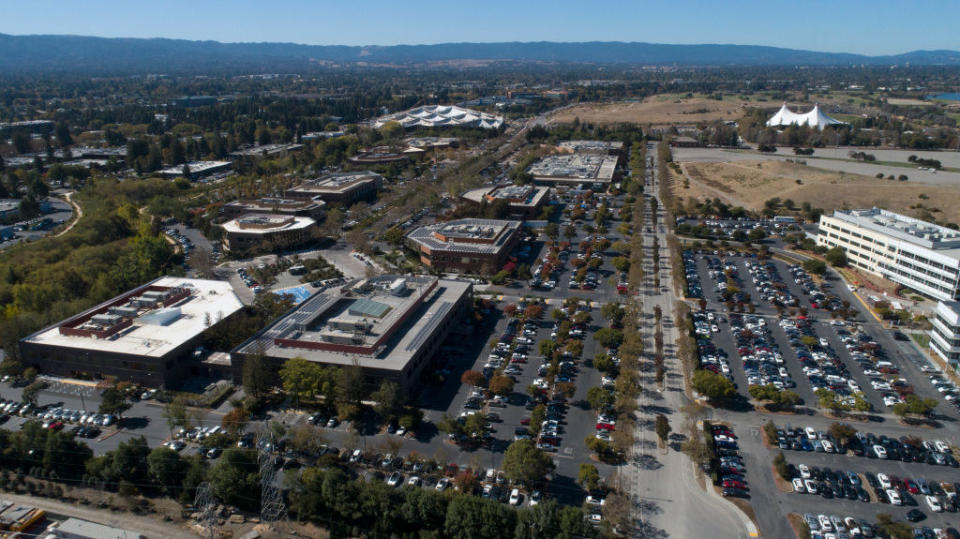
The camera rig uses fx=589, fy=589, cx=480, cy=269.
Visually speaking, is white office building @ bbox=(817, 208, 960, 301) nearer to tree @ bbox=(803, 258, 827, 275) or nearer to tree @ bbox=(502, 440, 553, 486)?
tree @ bbox=(803, 258, 827, 275)

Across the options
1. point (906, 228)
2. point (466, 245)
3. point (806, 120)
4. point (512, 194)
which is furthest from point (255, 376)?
point (806, 120)

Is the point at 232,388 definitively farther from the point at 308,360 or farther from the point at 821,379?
the point at 821,379

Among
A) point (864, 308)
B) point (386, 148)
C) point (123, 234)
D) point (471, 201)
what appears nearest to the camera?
point (864, 308)

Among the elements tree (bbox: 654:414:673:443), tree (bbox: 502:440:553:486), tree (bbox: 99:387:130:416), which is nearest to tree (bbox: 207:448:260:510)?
tree (bbox: 99:387:130:416)

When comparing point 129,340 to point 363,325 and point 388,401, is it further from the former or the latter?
point 388,401

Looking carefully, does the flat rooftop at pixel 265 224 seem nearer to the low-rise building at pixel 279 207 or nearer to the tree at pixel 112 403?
Result: the low-rise building at pixel 279 207

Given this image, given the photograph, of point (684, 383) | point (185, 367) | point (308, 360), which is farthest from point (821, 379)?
point (185, 367)
